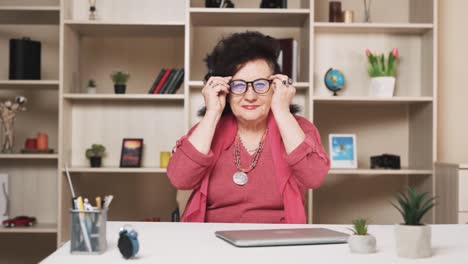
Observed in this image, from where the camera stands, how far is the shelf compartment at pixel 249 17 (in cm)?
346

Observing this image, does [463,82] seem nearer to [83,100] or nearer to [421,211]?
[83,100]

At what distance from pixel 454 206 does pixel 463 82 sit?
3.28 feet

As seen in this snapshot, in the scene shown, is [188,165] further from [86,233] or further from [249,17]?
[249,17]

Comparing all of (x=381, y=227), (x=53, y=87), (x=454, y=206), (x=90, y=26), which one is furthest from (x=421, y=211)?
(x=53, y=87)

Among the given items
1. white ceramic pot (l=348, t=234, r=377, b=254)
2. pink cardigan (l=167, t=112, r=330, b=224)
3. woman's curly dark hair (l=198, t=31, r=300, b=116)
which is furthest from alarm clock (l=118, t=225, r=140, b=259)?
woman's curly dark hair (l=198, t=31, r=300, b=116)

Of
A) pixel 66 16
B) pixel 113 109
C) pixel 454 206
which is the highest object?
pixel 66 16

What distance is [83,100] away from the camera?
3.76 meters

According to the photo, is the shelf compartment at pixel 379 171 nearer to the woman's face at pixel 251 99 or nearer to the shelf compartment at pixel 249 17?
the shelf compartment at pixel 249 17

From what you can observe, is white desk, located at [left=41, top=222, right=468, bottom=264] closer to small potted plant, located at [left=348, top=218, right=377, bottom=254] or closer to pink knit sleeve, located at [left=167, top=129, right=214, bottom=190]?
small potted plant, located at [left=348, top=218, right=377, bottom=254]

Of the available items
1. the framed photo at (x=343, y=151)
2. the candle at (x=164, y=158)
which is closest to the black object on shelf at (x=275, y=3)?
the framed photo at (x=343, y=151)

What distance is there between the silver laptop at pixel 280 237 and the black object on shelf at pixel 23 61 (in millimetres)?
2351

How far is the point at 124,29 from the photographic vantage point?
367 centimetres

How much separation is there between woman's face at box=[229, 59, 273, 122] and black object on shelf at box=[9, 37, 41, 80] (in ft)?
5.49

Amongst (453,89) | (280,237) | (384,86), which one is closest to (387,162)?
(384,86)
